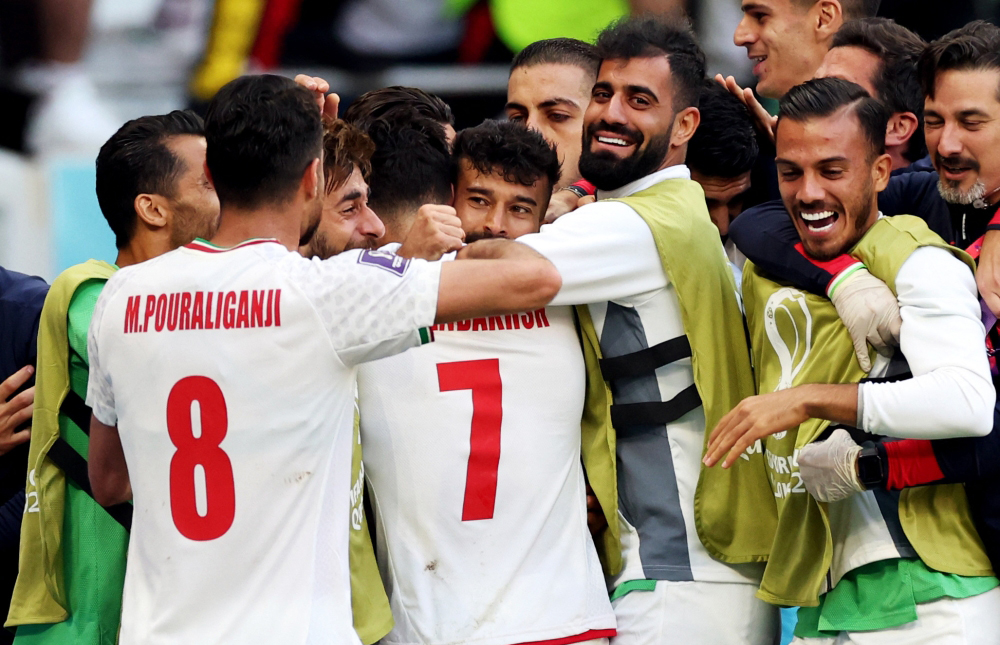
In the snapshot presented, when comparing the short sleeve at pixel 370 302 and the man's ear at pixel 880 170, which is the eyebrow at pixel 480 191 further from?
the man's ear at pixel 880 170

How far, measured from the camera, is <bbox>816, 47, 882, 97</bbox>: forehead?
15.0 feet

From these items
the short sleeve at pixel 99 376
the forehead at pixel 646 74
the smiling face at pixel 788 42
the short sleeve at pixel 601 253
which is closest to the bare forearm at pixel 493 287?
the short sleeve at pixel 601 253

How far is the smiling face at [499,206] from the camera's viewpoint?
384cm

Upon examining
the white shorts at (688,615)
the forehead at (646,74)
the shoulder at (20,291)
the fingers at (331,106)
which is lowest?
the white shorts at (688,615)

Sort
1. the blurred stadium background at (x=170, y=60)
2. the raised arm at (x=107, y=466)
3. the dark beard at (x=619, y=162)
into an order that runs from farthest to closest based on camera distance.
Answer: the blurred stadium background at (x=170, y=60) < the dark beard at (x=619, y=162) < the raised arm at (x=107, y=466)

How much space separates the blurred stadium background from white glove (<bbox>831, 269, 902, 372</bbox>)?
458 centimetres

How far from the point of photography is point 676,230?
3.60 m

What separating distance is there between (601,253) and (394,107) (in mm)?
1312

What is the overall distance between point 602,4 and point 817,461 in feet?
16.1

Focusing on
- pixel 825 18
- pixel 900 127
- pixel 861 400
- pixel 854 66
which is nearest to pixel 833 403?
pixel 861 400

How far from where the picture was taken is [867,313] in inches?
124

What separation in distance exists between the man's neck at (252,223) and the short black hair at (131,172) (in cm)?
110

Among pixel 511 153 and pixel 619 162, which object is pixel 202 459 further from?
pixel 619 162

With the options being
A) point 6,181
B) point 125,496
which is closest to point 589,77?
point 125,496
